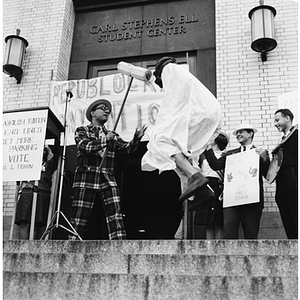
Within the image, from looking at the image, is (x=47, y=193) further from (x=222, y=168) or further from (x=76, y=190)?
(x=222, y=168)

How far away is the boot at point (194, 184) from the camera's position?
160 inches

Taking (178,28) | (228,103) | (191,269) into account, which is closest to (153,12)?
(178,28)

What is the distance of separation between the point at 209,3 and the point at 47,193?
15.5 ft

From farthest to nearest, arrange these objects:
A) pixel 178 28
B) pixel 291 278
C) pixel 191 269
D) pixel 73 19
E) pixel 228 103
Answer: pixel 73 19, pixel 178 28, pixel 228 103, pixel 191 269, pixel 291 278

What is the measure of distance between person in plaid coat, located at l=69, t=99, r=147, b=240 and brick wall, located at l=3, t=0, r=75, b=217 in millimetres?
2667

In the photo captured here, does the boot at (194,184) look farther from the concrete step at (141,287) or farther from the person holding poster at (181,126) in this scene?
the concrete step at (141,287)

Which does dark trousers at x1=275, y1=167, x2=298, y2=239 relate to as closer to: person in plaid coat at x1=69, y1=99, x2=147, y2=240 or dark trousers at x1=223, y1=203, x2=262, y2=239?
dark trousers at x1=223, y1=203, x2=262, y2=239

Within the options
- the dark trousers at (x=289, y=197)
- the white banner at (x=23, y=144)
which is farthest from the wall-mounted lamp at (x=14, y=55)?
the dark trousers at (x=289, y=197)

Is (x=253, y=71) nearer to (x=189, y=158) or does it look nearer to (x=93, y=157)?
(x=189, y=158)

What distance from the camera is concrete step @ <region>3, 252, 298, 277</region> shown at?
3.22 meters

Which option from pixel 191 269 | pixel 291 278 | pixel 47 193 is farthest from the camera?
pixel 47 193

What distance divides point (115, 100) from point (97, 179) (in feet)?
6.74

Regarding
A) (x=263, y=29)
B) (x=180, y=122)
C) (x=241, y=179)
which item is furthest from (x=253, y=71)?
(x=180, y=122)

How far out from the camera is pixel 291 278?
9.16ft
